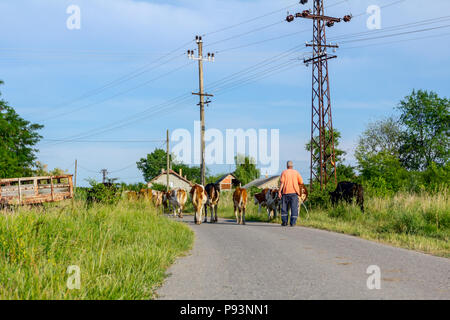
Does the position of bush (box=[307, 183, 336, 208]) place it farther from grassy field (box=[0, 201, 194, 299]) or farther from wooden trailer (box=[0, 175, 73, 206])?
wooden trailer (box=[0, 175, 73, 206])

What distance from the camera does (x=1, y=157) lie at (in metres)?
49.4

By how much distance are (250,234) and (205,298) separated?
771 centimetres

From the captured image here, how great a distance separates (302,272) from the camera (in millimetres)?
6793

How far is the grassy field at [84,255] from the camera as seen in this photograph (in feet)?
16.7

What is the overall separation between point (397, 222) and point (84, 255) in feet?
33.5

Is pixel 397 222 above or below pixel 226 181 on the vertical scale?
below

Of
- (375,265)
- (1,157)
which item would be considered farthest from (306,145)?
(375,265)

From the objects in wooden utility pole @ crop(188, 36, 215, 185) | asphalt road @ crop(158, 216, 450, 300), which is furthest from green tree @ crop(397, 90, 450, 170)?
asphalt road @ crop(158, 216, 450, 300)

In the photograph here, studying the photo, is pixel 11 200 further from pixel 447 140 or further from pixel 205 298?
pixel 447 140

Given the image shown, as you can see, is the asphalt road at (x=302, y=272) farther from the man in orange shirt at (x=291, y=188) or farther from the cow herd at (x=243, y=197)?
the cow herd at (x=243, y=197)

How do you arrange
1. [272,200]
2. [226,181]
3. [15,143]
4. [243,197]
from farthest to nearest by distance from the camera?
[226,181] → [15,143] → [272,200] → [243,197]

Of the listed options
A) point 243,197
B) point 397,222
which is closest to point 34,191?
point 243,197

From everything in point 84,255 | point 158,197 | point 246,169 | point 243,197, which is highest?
point 246,169

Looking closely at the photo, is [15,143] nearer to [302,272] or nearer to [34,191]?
[34,191]
